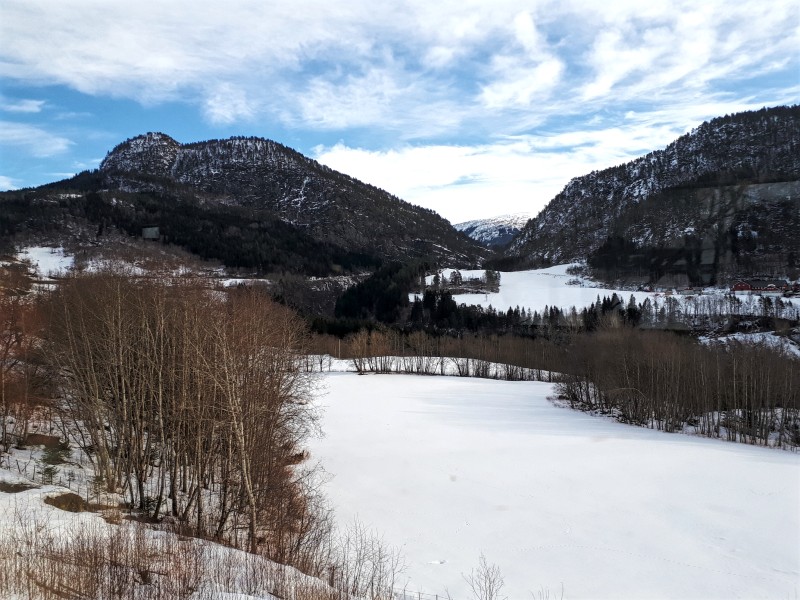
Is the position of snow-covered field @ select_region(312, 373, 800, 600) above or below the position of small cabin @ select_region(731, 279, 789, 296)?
below

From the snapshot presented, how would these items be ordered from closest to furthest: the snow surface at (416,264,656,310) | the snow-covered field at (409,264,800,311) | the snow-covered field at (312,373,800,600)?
the snow-covered field at (312,373,800,600)
the snow-covered field at (409,264,800,311)
the snow surface at (416,264,656,310)

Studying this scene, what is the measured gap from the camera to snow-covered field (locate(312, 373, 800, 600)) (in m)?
15.6

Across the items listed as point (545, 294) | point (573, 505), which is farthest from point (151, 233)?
point (573, 505)

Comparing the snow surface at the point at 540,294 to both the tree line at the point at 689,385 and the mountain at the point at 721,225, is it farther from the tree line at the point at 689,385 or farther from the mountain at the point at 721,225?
the tree line at the point at 689,385

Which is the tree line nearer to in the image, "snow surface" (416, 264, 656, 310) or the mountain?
"snow surface" (416, 264, 656, 310)

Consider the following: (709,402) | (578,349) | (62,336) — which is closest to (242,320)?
(62,336)

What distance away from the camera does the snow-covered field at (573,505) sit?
1555 centimetres

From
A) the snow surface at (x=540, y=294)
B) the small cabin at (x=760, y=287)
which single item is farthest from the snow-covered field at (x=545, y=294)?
the small cabin at (x=760, y=287)

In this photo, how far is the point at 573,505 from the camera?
2217 cm

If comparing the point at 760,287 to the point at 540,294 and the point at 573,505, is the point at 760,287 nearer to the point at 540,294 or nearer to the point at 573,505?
the point at 540,294

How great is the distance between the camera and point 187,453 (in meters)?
19.9

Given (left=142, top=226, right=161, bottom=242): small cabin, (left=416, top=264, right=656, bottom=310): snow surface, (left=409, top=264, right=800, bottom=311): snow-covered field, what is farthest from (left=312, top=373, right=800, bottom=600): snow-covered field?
(left=142, top=226, right=161, bottom=242): small cabin

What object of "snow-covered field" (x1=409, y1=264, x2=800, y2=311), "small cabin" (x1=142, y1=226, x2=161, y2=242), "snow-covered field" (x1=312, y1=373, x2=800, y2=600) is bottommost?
"snow-covered field" (x1=312, y1=373, x2=800, y2=600)

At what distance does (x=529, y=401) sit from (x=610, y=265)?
419 feet
